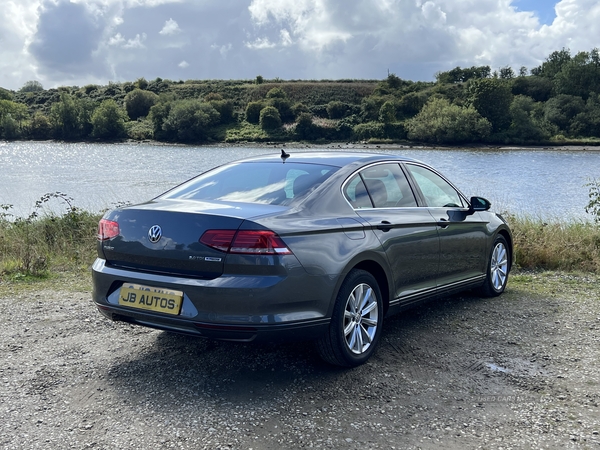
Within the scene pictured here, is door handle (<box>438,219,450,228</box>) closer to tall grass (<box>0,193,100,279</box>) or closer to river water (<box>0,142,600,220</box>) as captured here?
tall grass (<box>0,193,100,279</box>)

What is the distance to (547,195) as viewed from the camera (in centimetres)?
2480

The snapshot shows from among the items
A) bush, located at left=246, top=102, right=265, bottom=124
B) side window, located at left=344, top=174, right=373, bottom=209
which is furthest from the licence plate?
bush, located at left=246, top=102, right=265, bottom=124

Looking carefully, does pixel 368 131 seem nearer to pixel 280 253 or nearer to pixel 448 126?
pixel 448 126

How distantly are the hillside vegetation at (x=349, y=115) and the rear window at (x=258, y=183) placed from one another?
58792 mm

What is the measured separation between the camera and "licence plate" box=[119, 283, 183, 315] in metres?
3.84

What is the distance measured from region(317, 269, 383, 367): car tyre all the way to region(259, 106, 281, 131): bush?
217ft

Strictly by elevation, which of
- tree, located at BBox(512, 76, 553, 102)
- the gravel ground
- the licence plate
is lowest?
the gravel ground

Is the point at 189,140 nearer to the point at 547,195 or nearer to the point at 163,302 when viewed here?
the point at 547,195

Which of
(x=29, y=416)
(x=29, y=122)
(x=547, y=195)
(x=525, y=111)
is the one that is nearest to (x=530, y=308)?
(x=29, y=416)

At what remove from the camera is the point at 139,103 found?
274ft

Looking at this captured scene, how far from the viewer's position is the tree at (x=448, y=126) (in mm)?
64312

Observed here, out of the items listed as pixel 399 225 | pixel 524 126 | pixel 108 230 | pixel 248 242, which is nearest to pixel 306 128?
pixel 524 126

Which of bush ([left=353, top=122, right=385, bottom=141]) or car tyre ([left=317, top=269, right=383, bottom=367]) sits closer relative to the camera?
car tyre ([left=317, top=269, right=383, bottom=367])

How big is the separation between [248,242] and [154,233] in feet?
2.28
